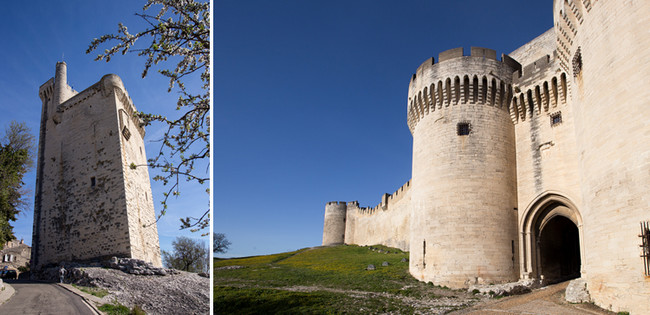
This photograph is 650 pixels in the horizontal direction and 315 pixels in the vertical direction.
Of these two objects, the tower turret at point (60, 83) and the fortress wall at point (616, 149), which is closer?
the fortress wall at point (616, 149)

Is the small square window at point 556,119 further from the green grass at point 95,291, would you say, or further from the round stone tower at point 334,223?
the round stone tower at point 334,223

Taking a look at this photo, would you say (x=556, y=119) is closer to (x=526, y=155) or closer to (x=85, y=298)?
(x=526, y=155)

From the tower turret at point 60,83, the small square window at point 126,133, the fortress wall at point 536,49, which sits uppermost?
the tower turret at point 60,83


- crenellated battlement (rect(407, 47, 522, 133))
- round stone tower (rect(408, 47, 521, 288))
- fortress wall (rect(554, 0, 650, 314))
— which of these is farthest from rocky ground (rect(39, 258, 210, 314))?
fortress wall (rect(554, 0, 650, 314))

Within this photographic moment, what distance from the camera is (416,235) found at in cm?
1670

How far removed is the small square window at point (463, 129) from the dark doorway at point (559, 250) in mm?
4250

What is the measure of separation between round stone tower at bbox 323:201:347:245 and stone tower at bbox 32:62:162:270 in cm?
2532

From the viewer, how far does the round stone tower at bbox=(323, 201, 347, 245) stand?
157 ft

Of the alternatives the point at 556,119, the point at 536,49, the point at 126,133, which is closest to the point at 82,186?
the point at 126,133

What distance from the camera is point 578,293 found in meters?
11.1

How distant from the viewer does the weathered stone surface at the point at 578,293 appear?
35.7ft

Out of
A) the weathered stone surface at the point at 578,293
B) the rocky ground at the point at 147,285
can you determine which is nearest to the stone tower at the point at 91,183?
the rocky ground at the point at 147,285

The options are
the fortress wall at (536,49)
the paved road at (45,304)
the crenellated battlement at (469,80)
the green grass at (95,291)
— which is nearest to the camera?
the paved road at (45,304)

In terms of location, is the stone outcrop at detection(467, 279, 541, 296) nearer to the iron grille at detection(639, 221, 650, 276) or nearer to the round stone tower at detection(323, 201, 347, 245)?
the iron grille at detection(639, 221, 650, 276)
